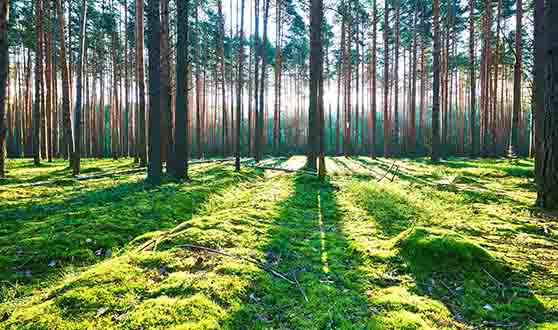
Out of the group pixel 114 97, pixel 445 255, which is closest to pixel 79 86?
pixel 445 255

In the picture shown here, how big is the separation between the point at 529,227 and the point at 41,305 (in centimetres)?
707

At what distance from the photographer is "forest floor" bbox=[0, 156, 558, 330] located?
2.85 meters

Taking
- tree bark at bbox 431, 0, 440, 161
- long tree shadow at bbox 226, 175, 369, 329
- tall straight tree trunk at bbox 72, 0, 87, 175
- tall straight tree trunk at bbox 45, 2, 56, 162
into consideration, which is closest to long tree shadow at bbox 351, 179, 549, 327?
long tree shadow at bbox 226, 175, 369, 329

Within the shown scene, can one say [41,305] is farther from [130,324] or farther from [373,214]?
[373,214]

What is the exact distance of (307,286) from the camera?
3582 mm

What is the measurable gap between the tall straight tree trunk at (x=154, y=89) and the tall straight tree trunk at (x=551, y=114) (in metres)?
9.27

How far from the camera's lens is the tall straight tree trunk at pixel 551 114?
19.6 feet

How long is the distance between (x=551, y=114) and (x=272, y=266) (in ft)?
20.0

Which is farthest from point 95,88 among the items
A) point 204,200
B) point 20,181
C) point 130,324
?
point 130,324

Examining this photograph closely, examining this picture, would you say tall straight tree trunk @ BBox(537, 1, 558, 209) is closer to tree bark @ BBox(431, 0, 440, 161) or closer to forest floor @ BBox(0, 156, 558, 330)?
forest floor @ BBox(0, 156, 558, 330)

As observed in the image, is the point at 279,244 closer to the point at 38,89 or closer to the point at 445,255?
the point at 445,255

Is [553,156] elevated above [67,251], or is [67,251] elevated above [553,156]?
[553,156]

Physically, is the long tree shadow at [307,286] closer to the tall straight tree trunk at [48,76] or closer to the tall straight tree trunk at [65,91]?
the tall straight tree trunk at [65,91]

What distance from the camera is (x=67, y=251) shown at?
4.35 meters
